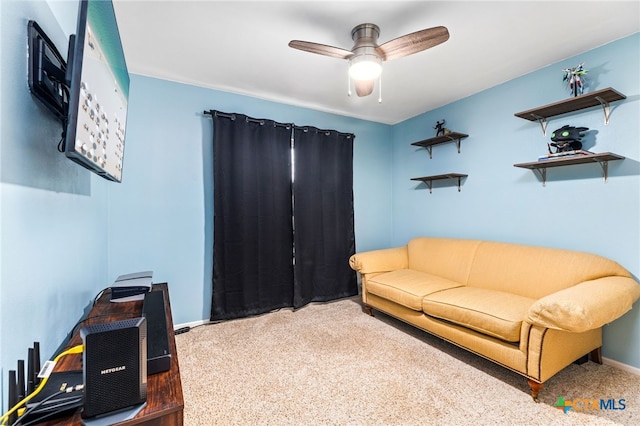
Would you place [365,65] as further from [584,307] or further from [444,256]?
[444,256]

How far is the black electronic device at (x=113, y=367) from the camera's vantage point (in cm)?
71

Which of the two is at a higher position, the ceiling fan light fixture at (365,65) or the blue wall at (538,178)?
the ceiling fan light fixture at (365,65)

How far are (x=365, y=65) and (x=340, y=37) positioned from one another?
0.38m

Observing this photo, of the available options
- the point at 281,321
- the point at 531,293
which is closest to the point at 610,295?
the point at 531,293

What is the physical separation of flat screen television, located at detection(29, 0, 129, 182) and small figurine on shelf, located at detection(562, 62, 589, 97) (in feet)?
10.1

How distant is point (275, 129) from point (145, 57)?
1.32 meters

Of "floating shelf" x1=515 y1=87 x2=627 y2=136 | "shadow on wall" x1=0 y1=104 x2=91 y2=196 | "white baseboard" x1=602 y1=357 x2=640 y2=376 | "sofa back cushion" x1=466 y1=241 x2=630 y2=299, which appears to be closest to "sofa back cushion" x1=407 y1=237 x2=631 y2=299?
"sofa back cushion" x1=466 y1=241 x2=630 y2=299

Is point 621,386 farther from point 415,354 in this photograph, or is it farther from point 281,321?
point 281,321

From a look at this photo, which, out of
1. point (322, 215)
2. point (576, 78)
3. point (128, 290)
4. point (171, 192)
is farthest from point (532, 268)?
point (171, 192)

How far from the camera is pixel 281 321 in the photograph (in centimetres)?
294

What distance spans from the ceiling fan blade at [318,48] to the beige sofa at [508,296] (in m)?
1.96

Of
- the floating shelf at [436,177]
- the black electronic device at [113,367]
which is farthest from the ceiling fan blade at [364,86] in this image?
the black electronic device at [113,367]

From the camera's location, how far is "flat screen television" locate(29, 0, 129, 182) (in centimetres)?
90

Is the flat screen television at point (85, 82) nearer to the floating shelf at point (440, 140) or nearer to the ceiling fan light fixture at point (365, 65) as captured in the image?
the ceiling fan light fixture at point (365, 65)
